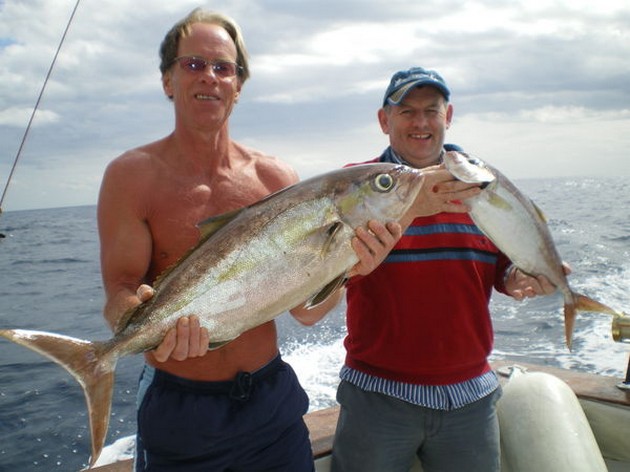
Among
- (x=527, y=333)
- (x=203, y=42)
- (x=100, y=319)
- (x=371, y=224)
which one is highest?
(x=203, y=42)

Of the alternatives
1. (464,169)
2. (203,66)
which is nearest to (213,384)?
(203,66)

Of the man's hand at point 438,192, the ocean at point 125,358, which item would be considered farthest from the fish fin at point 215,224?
the ocean at point 125,358

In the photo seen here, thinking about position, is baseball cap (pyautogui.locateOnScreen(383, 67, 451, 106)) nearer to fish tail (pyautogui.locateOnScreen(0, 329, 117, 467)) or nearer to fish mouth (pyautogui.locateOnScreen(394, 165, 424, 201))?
fish mouth (pyautogui.locateOnScreen(394, 165, 424, 201))

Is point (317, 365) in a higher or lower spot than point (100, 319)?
higher

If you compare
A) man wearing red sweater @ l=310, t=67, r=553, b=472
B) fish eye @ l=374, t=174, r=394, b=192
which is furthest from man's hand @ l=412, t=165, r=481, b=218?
fish eye @ l=374, t=174, r=394, b=192

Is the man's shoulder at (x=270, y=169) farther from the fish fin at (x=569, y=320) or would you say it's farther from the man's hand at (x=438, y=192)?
the fish fin at (x=569, y=320)

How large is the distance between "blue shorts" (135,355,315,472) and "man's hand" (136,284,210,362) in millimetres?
394

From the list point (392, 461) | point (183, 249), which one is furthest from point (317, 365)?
point (183, 249)

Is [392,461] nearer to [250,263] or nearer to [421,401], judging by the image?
[421,401]

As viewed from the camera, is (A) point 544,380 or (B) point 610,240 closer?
(A) point 544,380

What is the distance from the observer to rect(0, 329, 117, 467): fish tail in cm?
210

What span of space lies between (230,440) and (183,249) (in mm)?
957

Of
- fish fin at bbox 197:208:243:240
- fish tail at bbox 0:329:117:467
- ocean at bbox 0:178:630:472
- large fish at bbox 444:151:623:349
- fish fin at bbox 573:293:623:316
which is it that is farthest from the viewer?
ocean at bbox 0:178:630:472

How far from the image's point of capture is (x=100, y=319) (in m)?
13.0
